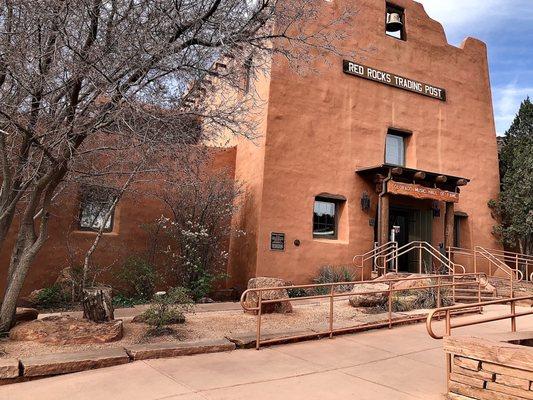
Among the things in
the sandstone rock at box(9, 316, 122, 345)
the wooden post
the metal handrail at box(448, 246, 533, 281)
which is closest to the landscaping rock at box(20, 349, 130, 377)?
the sandstone rock at box(9, 316, 122, 345)

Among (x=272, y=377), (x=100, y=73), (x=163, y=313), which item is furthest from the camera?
(x=163, y=313)

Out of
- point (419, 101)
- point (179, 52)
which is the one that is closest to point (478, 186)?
point (419, 101)

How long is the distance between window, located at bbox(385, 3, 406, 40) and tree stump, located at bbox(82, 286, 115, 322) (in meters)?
13.7

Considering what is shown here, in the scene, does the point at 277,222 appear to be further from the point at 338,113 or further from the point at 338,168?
the point at 338,113

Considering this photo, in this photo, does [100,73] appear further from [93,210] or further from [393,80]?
[393,80]

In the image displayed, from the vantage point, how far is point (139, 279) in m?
11.6

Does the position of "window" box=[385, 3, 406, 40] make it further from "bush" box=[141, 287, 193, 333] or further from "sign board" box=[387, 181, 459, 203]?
"bush" box=[141, 287, 193, 333]

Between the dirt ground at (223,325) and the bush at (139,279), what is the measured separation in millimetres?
2974

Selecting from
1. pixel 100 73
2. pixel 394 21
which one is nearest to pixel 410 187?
pixel 394 21

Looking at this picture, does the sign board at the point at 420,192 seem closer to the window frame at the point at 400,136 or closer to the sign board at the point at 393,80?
the window frame at the point at 400,136

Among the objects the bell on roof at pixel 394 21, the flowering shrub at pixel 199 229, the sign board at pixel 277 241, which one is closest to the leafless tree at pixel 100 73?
the flowering shrub at pixel 199 229

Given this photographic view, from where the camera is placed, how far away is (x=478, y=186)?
17.0 meters

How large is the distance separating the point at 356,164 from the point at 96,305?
32.6 feet

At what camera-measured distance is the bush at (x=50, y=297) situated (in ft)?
34.5
